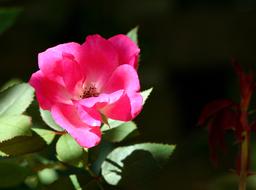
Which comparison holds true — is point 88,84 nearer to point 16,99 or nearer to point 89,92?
point 89,92

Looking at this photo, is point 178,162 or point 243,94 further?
point 178,162

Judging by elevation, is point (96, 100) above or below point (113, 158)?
above

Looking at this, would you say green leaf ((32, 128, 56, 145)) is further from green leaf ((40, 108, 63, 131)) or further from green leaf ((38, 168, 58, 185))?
green leaf ((38, 168, 58, 185))

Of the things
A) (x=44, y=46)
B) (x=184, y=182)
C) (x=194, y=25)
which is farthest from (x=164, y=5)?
(x=184, y=182)

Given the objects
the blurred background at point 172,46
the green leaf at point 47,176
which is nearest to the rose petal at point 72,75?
the green leaf at point 47,176

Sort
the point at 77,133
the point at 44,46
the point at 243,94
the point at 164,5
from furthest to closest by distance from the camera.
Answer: the point at 164,5, the point at 44,46, the point at 243,94, the point at 77,133

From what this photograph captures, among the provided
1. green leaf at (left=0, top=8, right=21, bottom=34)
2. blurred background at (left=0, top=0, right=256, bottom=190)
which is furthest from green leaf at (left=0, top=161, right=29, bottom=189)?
blurred background at (left=0, top=0, right=256, bottom=190)

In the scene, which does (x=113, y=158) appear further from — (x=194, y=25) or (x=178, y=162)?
(x=194, y=25)
